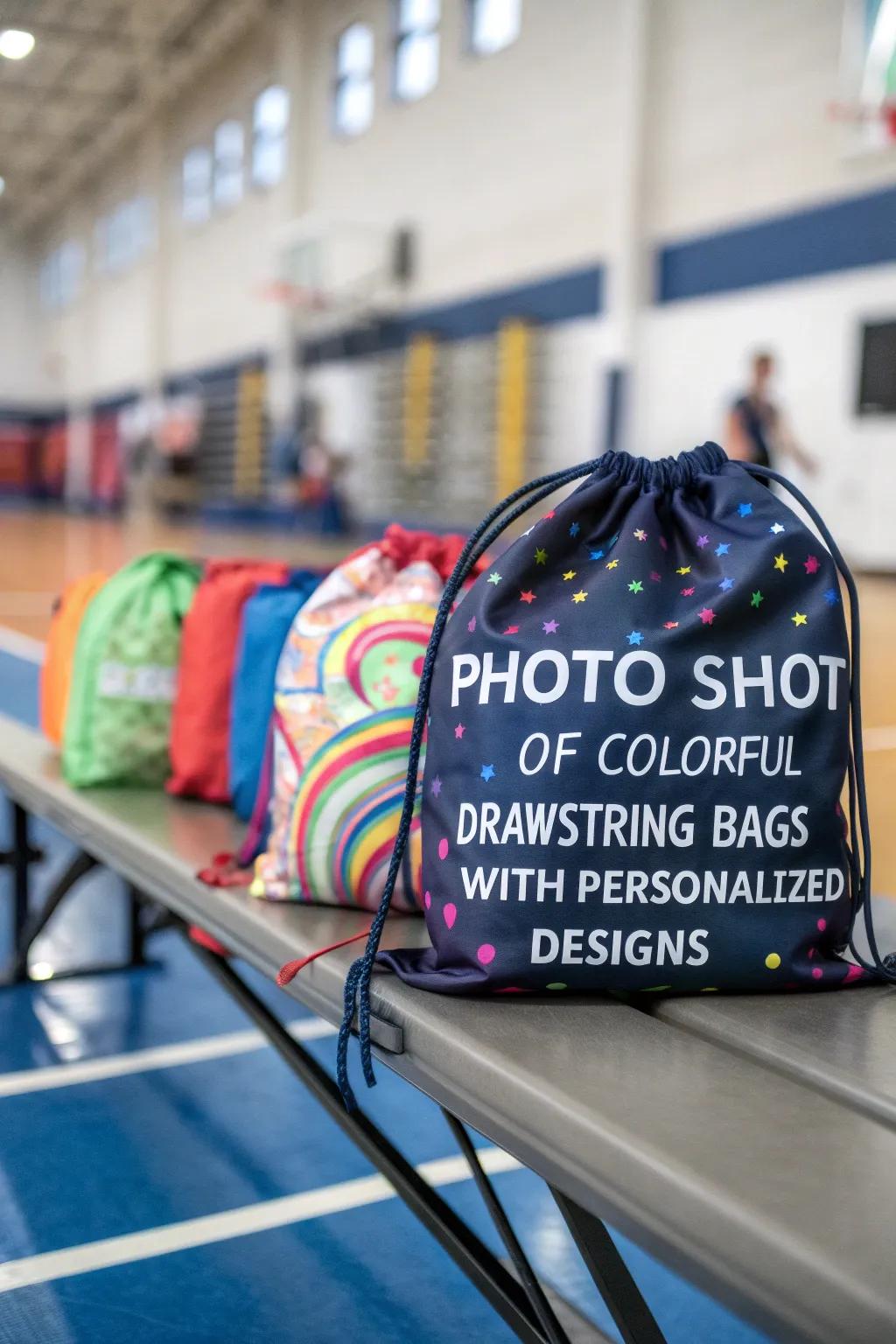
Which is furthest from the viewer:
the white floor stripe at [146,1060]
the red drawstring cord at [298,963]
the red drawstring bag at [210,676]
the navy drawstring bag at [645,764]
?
the white floor stripe at [146,1060]

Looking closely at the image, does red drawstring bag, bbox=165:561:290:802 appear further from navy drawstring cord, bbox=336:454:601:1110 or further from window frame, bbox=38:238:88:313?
window frame, bbox=38:238:88:313

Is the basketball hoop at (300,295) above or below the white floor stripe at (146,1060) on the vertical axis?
above

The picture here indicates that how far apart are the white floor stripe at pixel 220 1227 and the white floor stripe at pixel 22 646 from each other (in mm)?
4057

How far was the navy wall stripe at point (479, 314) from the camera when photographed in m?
11.5

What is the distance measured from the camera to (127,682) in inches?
76.9

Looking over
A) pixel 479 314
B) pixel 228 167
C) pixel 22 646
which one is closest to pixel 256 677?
pixel 22 646

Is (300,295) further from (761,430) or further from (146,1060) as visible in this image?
(146,1060)

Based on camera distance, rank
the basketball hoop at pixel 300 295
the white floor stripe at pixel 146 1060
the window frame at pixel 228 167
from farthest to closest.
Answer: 1. the window frame at pixel 228 167
2. the basketball hoop at pixel 300 295
3. the white floor stripe at pixel 146 1060

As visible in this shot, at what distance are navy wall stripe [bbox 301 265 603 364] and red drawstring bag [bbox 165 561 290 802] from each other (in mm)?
9934

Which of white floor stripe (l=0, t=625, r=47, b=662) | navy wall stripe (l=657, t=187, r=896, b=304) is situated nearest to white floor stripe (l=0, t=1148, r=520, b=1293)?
white floor stripe (l=0, t=625, r=47, b=662)

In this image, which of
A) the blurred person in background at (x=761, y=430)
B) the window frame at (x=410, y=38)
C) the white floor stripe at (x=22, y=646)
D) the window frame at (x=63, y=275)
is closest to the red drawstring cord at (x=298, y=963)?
the white floor stripe at (x=22, y=646)

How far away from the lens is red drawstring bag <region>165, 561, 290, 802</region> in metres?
1.82

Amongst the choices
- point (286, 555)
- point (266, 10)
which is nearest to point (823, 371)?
point (286, 555)

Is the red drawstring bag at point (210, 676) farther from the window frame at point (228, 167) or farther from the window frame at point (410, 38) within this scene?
the window frame at point (228, 167)
